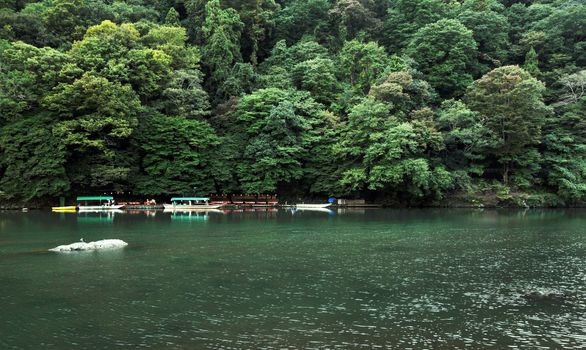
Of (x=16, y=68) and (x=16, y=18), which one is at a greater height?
(x=16, y=18)

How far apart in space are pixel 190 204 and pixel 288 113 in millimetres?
15526

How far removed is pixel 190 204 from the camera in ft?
178

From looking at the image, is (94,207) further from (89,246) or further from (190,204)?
(89,246)

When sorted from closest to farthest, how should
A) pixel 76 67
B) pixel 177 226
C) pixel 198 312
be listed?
pixel 198 312 → pixel 177 226 → pixel 76 67

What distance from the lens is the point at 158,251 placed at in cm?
2508

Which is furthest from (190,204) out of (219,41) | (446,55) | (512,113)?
(446,55)

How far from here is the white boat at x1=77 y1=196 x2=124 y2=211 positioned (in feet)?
171

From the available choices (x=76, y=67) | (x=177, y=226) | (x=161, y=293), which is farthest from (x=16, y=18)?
(x=161, y=293)

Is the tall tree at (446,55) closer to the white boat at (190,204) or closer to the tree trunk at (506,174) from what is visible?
the tree trunk at (506,174)

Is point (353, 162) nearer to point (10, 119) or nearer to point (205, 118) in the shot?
point (205, 118)

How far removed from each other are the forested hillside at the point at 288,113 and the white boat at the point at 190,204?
162 cm

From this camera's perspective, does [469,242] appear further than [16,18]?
No

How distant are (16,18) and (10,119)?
1578 cm

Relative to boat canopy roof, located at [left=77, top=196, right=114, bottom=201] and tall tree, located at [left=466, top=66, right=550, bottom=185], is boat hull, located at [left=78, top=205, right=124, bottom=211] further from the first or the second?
tall tree, located at [left=466, top=66, right=550, bottom=185]
